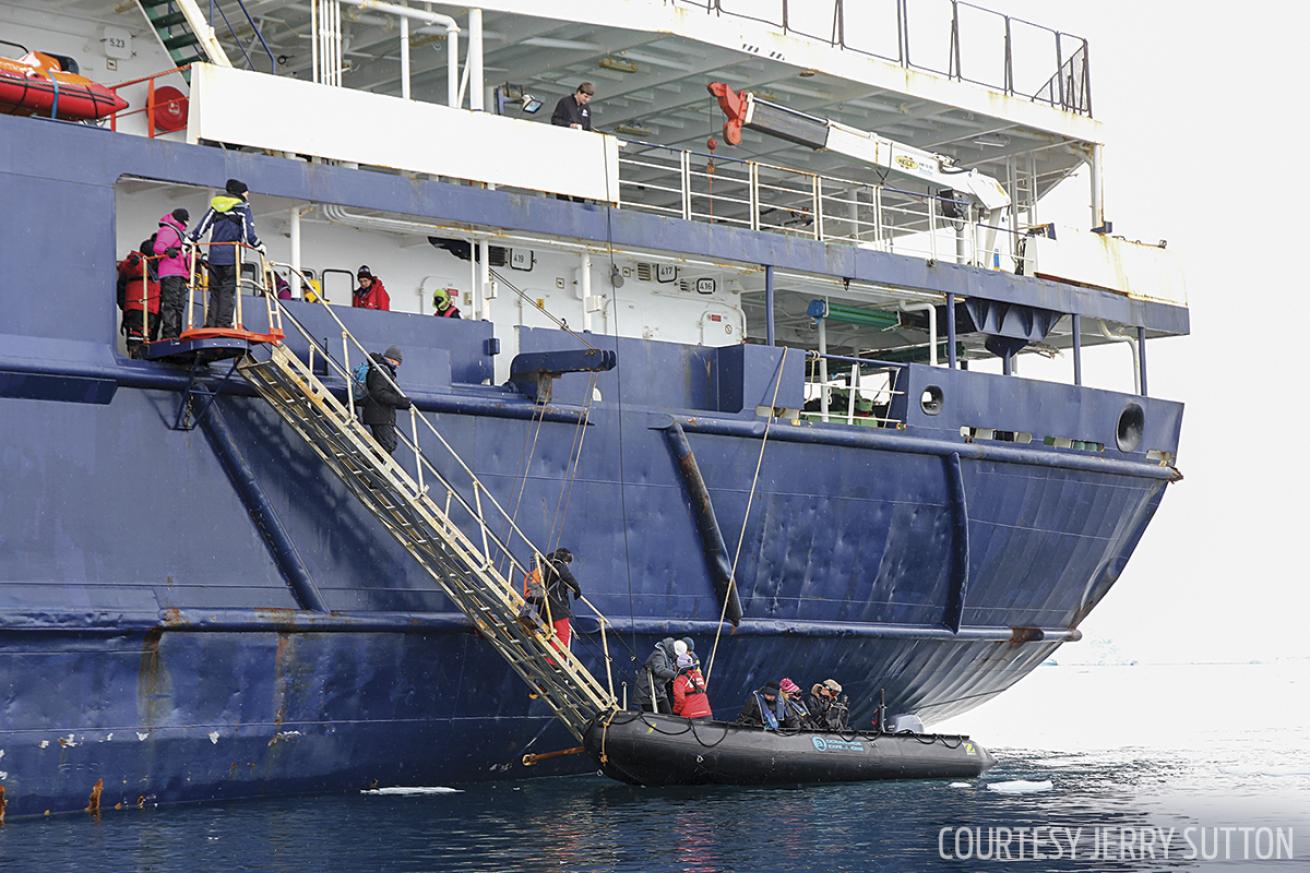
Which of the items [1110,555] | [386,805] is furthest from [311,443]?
[1110,555]

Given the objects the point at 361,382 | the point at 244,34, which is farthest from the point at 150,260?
the point at 244,34

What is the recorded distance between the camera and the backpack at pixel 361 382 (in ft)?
43.3

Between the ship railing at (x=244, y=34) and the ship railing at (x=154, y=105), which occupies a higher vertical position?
the ship railing at (x=244, y=34)

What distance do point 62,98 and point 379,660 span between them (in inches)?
183

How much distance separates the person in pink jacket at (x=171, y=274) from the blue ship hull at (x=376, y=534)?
35cm

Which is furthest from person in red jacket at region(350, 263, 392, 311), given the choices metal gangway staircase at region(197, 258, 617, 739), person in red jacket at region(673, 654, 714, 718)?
person in red jacket at region(673, 654, 714, 718)

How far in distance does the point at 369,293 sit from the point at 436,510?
7.03 ft

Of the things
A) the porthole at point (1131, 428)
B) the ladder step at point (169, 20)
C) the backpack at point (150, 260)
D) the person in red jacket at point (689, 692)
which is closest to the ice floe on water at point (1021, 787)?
the person in red jacket at point (689, 692)

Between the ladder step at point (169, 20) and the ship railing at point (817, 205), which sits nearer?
the ladder step at point (169, 20)

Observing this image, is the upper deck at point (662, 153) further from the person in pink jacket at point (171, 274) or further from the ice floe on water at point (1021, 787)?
the ice floe on water at point (1021, 787)

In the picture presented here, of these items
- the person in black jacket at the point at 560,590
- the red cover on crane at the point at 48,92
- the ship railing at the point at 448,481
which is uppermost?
the red cover on crane at the point at 48,92

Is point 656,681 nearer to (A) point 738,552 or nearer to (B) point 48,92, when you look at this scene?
(A) point 738,552

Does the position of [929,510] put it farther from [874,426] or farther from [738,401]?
[738,401]

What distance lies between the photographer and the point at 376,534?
1359 centimetres
